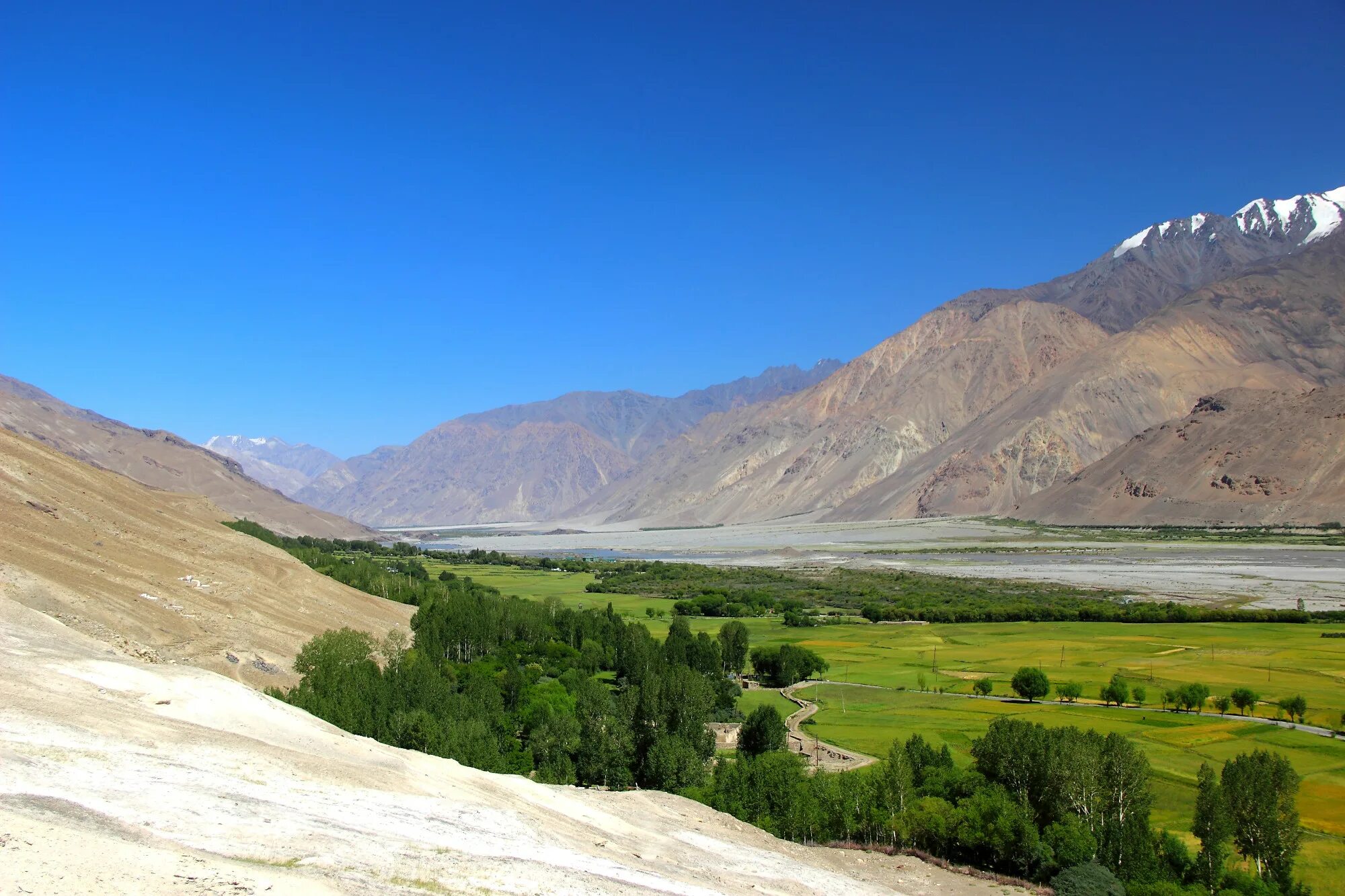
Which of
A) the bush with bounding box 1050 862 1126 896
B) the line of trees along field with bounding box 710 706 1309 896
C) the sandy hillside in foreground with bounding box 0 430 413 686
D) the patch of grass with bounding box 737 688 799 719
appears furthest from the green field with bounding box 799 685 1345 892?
the sandy hillside in foreground with bounding box 0 430 413 686

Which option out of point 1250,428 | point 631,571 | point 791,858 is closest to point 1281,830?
point 791,858

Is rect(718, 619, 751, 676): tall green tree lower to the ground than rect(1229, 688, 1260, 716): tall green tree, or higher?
lower

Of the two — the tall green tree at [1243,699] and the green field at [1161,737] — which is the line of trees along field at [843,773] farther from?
the tall green tree at [1243,699]

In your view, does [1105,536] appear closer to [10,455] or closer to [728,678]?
[728,678]

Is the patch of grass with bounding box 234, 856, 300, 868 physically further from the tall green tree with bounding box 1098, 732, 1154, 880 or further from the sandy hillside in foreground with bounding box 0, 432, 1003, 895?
the tall green tree with bounding box 1098, 732, 1154, 880

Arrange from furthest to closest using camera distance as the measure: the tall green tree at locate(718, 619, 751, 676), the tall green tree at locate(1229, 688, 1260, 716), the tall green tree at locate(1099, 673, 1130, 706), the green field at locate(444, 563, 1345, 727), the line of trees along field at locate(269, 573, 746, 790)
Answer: the tall green tree at locate(718, 619, 751, 676), the green field at locate(444, 563, 1345, 727), the tall green tree at locate(1099, 673, 1130, 706), the tall green tree at locate(1229, 688, 1260, 716), the line of trees along field at locate(269, 573, 746, 790)

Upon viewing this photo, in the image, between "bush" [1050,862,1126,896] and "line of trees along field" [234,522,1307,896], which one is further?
"line of trees along field" [234,522,1307,896]
